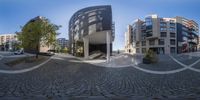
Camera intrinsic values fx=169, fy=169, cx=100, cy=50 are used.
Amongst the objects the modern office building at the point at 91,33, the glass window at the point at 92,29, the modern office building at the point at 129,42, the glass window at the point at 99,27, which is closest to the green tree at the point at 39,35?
the glass window at the point at 92,29

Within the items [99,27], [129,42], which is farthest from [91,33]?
[129,42]

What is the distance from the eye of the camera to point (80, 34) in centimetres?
1050

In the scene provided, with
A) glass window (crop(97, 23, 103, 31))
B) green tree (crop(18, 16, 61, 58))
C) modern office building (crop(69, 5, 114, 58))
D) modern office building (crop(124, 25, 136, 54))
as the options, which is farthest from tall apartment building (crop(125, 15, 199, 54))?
green tree (crop(18, 16, 61, 58))

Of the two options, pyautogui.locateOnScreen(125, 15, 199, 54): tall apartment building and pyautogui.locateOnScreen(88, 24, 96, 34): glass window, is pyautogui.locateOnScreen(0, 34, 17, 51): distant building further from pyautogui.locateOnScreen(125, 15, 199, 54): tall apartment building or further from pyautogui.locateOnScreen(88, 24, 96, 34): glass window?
pyautogui.locateOnScreen(125, 15, 199, 54): tall apartment building

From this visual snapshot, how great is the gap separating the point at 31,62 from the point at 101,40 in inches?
203

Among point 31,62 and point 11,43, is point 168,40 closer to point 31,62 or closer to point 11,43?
point 31,62

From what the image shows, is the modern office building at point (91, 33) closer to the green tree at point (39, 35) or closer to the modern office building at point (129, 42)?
the modern office building at point (129, 42)

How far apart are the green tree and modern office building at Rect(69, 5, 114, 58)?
2.64m

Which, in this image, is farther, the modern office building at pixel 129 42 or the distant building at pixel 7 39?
the modern office building at pixel 129 42

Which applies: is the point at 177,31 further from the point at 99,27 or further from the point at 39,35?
the point at 39,35

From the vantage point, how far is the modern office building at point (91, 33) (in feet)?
31.0

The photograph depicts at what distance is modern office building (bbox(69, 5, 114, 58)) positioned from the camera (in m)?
9.43

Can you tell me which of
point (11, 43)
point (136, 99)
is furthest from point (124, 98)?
point (11, 43)

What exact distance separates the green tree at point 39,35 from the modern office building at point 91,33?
2645 mm
